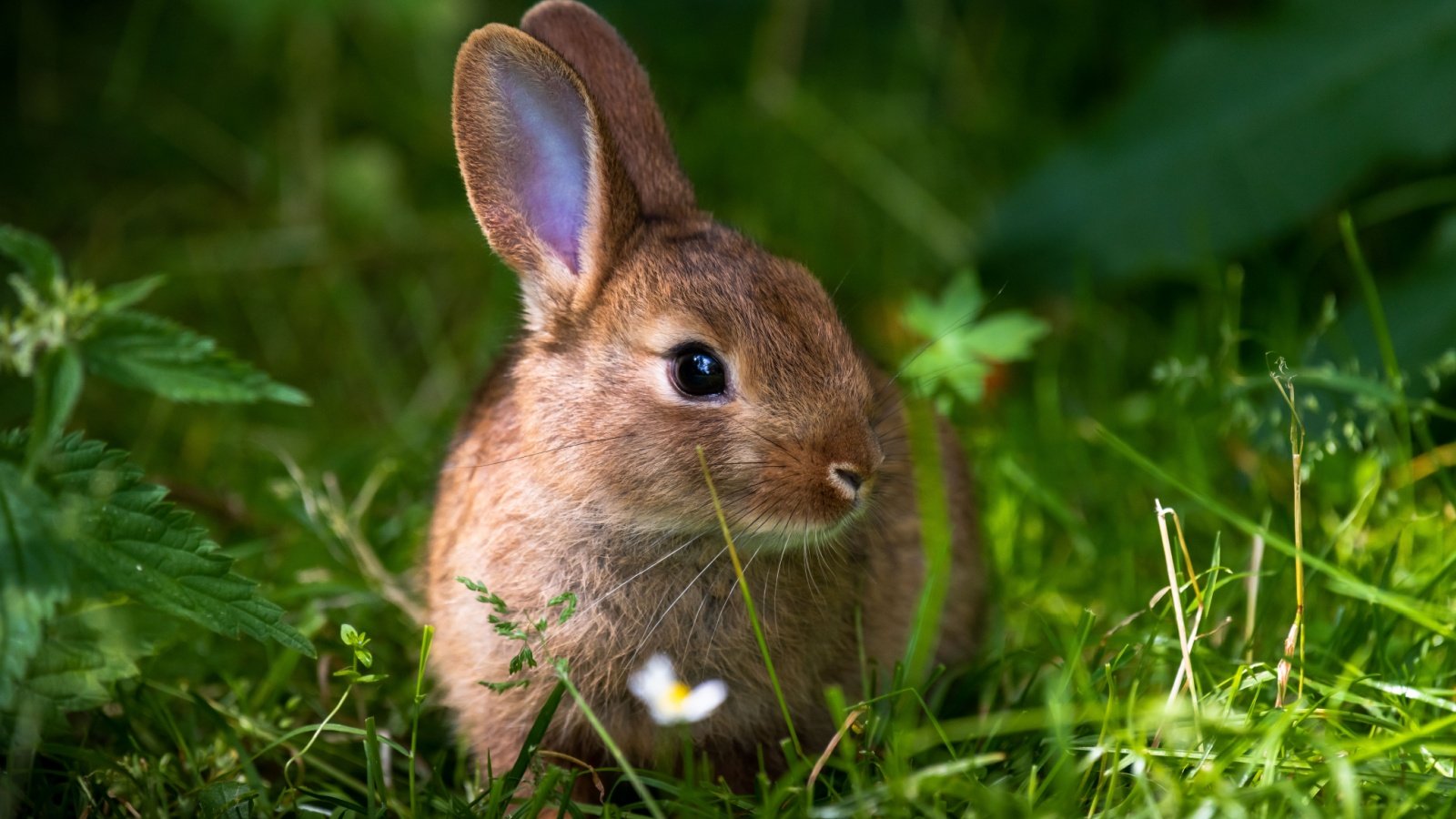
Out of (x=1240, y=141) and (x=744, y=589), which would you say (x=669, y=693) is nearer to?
(x=744, y=589)

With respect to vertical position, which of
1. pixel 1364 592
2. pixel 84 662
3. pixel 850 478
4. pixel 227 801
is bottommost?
pixel 227 801

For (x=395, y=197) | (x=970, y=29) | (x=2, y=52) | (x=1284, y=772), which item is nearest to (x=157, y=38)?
(x=2, y=52)

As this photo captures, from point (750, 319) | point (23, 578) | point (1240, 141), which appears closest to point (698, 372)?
point (750, 319)

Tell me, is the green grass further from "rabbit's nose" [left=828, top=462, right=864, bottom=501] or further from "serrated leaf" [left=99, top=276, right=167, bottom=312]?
"serrated leaf" [left=99, top=276, right=167, bottom=312]

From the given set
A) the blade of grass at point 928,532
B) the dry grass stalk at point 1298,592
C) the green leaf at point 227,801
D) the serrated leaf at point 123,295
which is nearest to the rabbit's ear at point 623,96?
the blade of grass at point 928,532

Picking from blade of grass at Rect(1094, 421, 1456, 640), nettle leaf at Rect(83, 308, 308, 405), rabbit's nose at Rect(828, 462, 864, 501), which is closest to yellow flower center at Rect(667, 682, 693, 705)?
rabbit's nose at Rect(828, 462, 864, 501)

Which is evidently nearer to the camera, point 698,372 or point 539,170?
point 698,372

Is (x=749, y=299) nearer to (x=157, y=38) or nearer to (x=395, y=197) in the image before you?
(x=395, y=197)
